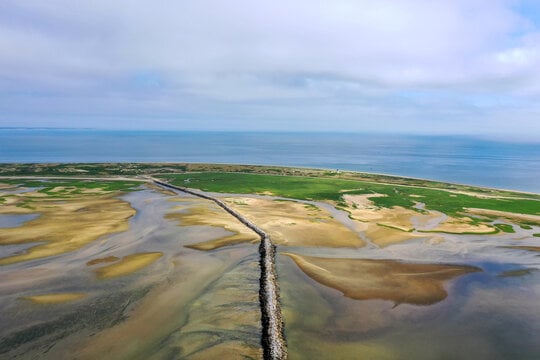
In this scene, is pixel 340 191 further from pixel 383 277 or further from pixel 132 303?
pixel 132 303

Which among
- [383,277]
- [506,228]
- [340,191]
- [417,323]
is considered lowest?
[417,323]

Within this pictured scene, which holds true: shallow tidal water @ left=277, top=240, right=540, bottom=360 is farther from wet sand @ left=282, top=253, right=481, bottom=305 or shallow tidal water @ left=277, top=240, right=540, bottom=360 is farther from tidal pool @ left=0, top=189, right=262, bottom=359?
tidal pool @ left=0, top=189, right=262, bottom=359

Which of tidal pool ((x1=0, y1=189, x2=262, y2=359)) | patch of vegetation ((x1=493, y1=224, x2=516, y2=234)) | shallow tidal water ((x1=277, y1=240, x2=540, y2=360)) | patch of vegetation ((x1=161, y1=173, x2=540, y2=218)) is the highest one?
patch of vegetation ((x1=161, y1=173, x2=540, y2=218))

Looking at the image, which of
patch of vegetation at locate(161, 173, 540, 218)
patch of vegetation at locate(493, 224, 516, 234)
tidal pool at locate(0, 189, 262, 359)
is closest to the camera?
tidal pool at locate(0, 189, 262, 359)

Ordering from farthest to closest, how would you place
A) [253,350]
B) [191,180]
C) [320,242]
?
[191,180]
[320,242]
[253,350]

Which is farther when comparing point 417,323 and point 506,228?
point 506,228

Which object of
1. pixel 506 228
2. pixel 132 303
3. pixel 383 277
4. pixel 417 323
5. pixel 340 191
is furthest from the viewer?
pixel 340 191

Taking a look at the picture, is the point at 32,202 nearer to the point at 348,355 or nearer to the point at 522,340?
the point at 348,355

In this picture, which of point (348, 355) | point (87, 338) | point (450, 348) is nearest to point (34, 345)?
point (87, 338)

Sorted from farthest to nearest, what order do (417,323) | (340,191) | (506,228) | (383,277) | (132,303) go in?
(340,191) → (506,228) → (383,277) → (132,303) → (417,323)

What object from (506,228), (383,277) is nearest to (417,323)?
(383,277)

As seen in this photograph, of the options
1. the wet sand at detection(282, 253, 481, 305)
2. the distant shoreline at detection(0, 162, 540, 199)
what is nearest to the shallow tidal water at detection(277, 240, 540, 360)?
the wet sand at detection(282, 253, 481, 305)
